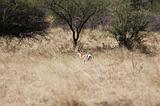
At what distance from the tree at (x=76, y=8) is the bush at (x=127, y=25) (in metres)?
1.03

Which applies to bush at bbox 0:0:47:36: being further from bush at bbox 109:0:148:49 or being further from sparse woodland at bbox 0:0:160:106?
bush at bbox 109:0:148:49

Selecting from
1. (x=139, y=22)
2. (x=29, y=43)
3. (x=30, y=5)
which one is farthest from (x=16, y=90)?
(x=30, y=5)

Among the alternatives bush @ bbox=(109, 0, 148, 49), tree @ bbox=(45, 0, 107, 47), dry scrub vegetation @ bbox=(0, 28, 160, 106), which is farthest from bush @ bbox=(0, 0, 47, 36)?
dry scrub vegetation @ bbox=(0, 28, 160, 106)

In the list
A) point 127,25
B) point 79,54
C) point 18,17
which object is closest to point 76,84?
point 79,54

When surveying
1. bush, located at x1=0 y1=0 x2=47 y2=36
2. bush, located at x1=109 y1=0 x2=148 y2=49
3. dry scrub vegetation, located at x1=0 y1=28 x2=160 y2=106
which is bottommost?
bush, located at x1=0 y1=0 x2=47 y2=36

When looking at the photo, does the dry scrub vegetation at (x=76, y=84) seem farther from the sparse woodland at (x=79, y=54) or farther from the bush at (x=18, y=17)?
the bush at (x=18, y=17)

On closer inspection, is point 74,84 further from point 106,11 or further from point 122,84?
point 106,11

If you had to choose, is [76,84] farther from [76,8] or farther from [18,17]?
[18,17]

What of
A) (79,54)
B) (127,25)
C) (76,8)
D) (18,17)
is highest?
(76,8)

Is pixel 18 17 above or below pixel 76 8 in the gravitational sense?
below

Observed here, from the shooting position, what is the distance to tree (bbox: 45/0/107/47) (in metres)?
21.1

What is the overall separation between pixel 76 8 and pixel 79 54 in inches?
212

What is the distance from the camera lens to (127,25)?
2108 cm

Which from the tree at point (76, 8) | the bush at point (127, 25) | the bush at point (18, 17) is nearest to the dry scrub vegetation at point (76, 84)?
the bush at point (127, 25)
